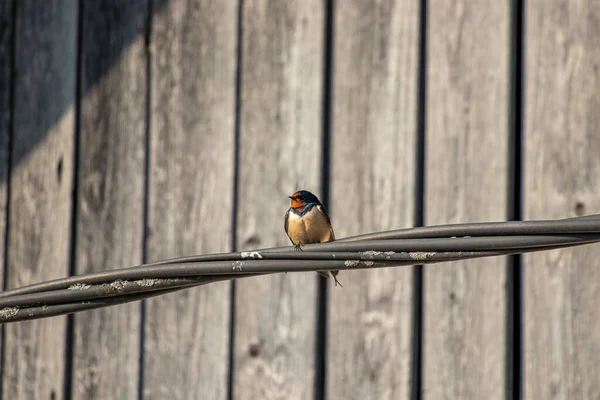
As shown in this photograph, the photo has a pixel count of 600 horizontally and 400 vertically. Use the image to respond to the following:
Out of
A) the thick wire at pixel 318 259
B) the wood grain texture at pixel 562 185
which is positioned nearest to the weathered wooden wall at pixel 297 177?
the wood grain texture at pixel 562 185

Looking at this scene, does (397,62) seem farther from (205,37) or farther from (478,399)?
(478,399)

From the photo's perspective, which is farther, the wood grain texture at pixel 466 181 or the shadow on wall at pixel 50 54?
the shadow on wall at pixel 50 54

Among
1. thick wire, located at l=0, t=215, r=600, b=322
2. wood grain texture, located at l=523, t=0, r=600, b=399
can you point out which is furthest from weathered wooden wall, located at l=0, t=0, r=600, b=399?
thick wire, located at l=0, t=215, r=600, b=322

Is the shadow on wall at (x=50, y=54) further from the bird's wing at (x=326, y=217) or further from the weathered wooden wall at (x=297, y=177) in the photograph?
the bird's wing at (x=326, y=217)

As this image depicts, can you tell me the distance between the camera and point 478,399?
84.2 inches

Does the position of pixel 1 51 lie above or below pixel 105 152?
above

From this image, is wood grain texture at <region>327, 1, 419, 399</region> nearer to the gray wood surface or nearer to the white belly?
the white belly

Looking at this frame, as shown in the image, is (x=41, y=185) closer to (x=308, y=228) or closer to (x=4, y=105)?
(x=4, y=105)

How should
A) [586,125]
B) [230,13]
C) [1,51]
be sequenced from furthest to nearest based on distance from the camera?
[1,51] → [230,13] → [586,125]

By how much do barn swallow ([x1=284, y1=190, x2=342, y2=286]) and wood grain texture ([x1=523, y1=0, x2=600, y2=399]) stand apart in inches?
20.1

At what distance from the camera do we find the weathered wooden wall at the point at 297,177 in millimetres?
2145

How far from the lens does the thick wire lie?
1345 millimetres

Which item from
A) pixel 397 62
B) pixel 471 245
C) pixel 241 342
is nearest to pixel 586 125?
pixel 397 62

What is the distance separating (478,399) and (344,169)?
2.24 ft
